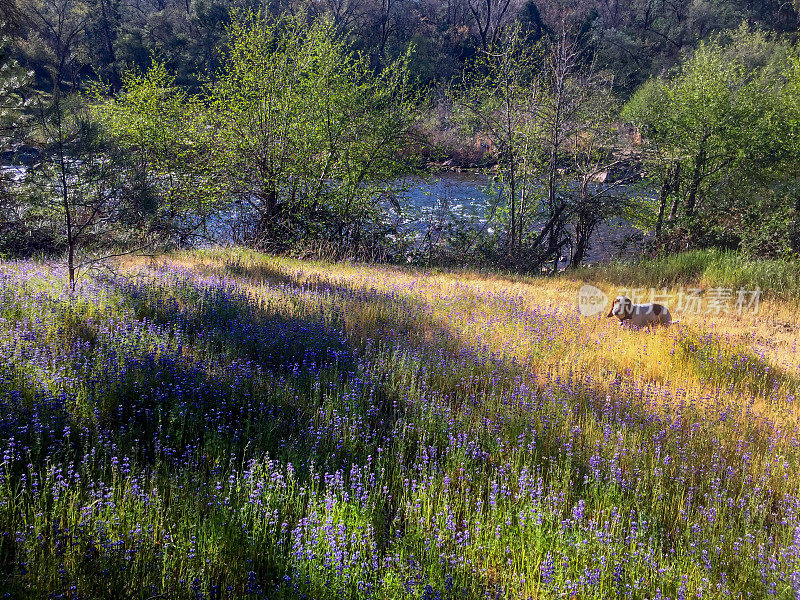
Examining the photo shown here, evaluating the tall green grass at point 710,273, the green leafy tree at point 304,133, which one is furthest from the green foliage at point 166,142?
the tall green grass at point 710,273

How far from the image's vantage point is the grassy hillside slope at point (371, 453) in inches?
102

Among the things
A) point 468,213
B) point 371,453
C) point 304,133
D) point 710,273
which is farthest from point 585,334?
point 468,213

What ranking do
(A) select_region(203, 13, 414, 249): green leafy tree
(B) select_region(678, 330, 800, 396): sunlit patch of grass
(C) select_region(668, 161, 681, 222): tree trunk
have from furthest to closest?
(C) select_region(668, 161, 681, 222): tree trunk, (A) select_region(203, 13, 414, 249): green leafy tree, (B) select_region(678, 330, 800, 396): sunlit patch of grass

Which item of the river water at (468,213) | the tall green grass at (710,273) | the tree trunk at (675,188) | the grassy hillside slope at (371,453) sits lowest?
the grassy hillside slope at (371,453)

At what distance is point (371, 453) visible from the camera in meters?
3.76

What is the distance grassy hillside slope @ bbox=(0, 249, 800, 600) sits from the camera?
2592 mm

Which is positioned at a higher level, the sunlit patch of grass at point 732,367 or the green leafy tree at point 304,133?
the green leafy tree at point 304,133

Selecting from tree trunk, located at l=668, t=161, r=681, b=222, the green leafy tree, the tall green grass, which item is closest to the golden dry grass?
the tall green grass

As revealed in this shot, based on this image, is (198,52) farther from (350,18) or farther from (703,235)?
(703,235)

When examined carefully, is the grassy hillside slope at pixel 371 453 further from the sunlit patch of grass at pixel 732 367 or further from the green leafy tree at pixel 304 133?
the green leafy tree at pixel 304 133

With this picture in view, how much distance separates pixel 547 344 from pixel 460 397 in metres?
2.07

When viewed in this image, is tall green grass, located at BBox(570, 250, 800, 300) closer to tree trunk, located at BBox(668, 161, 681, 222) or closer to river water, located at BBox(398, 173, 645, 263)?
river water, located at BBox(398, 173, 645, 263)

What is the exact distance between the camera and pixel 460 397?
16.0 feet

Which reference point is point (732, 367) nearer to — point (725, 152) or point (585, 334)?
point (585, 334)
